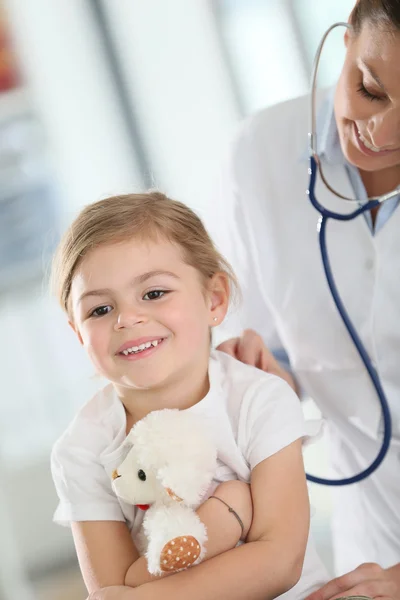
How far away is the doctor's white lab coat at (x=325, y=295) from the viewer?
144cm

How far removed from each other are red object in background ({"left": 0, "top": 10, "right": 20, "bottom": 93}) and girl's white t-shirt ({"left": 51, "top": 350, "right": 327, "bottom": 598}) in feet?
8.10

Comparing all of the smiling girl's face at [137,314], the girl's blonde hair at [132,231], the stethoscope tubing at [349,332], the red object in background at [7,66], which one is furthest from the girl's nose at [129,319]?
the red object in background at [7,66]

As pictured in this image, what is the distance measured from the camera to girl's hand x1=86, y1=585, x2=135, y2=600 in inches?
41.3

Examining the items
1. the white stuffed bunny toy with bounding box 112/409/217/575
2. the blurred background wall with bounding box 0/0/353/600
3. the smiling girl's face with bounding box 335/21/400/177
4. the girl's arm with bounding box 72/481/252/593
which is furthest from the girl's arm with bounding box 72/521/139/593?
the blurred background wall with bounding box 0/0/353/600

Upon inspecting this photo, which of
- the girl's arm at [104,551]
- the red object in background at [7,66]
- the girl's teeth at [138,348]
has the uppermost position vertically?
the red object in background at [7,66]

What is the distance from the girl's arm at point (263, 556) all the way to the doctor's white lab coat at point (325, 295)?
347 mm

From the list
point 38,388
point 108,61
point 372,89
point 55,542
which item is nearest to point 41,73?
point 108,61

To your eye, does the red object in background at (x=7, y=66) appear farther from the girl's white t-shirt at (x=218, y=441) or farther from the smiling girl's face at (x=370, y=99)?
the girl's white t-shirt at (x=218, y=441)

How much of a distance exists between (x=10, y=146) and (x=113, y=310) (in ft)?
7.89

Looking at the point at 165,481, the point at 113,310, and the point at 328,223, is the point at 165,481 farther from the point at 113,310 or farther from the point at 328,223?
the point at 328,223

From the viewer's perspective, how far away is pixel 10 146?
3367 millimetres

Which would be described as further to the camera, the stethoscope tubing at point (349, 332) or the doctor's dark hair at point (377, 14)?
the stethoscope tubing at point (349, 332)

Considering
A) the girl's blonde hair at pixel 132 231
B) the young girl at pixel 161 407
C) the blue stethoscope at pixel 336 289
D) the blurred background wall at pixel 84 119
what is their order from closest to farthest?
the young girl at pixel 161 407
the girl's blonde hair at pixel 132 231
the blue stethoscope at pixel 336 289
the blurred background wall at pixel 84 119

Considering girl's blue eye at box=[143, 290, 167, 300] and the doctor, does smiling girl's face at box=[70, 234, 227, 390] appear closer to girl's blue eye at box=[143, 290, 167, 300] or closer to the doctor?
girl's blue eye at box=[143, 290, 167, 300]
